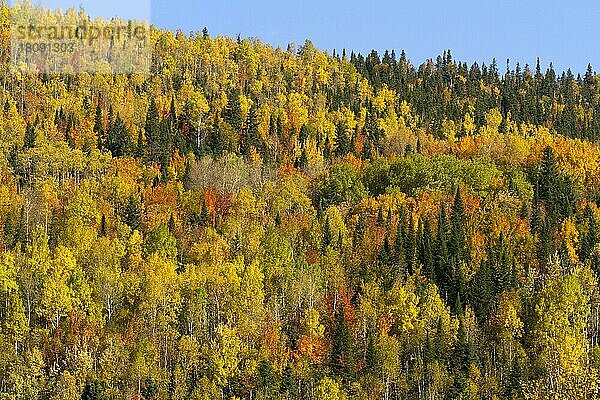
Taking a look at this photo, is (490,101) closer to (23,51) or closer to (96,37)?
(96,37)

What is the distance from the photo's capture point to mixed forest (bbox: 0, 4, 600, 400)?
75625 mm

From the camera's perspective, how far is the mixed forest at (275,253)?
75.6 m

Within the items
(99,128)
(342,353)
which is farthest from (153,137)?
(342,353)

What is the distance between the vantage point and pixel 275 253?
3767 inches

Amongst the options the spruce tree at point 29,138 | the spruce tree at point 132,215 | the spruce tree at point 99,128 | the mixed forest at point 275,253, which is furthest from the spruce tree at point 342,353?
the spruce tree at point 99,128

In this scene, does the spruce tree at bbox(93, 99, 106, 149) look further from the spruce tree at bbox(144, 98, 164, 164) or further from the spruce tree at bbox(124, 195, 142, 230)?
the spruce tree at bbox(124, 195, 142, 230)

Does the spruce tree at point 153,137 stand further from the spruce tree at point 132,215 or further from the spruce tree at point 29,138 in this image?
the spruce tree at point 132,215

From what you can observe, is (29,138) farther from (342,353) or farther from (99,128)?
(342,353)

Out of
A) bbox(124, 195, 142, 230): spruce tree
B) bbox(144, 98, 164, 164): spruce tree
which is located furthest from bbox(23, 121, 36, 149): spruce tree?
bbox(124, 195, 142, 230): spruce tree

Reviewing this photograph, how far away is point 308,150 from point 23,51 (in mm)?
65362

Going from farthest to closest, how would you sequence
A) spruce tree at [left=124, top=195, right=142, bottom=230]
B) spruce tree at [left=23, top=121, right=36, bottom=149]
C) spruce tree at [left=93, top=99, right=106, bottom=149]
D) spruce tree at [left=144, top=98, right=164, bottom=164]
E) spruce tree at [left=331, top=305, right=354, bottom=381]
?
spruce tree at [left=93, top=99, right=106, bottom=149]
spruce tree at [left=144, top=98, right=164, bottom=164]
spruce tree at [left=23, top=121, right=36, bottom=149]
spruce tree at [left=124, top=195, right=142, bottom=230]
spruce tree at [left=331, top=305, right=354, bottom=381]

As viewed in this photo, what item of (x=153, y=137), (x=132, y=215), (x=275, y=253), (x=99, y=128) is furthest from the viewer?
(x=99, y=128)

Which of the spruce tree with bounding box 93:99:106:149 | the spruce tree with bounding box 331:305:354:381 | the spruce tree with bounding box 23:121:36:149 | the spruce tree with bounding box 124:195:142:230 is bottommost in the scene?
the spruce tree with bounding box 331:305:354:381

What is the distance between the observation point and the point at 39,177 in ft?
398
